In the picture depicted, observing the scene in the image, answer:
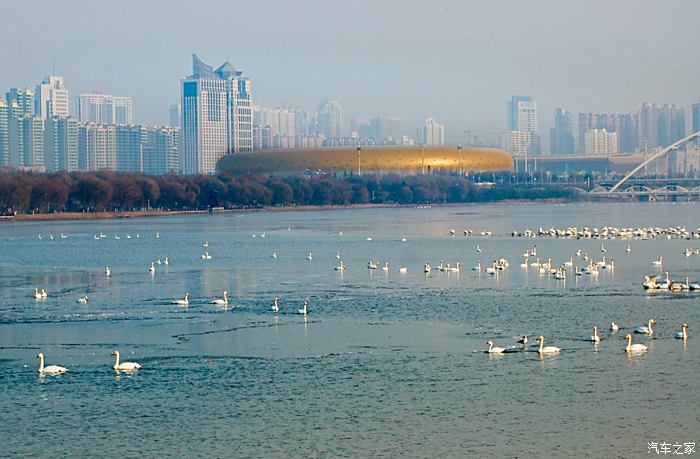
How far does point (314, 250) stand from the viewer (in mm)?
34500

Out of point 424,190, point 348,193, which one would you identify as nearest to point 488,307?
point 348,193

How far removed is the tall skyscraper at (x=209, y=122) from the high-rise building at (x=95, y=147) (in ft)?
33.3

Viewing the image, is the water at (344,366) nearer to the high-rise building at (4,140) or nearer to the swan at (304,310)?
the swan at (304,310)

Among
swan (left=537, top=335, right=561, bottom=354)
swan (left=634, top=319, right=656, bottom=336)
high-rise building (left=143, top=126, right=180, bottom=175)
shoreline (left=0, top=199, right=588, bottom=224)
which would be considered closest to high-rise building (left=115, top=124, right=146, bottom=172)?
high-rise building (left=143, top=126, right=180, bottom=175)

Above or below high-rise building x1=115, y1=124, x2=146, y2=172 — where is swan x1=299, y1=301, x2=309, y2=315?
below

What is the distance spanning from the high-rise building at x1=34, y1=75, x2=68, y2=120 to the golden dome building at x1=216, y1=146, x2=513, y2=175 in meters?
71.6

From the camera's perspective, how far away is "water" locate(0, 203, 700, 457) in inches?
459

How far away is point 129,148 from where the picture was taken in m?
160

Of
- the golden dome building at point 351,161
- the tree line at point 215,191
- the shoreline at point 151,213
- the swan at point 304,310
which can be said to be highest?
the golden dome building at point 351,161

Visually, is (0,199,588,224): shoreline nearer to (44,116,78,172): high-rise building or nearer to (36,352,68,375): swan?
(36,352,68,375): swan

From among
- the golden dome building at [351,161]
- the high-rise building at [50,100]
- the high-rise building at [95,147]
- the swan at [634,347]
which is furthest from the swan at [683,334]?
the high-rise building at [50,100]

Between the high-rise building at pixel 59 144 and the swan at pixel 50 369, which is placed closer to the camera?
the swan at pixel 50 369

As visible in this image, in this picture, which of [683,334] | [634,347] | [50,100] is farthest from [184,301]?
[50,100]

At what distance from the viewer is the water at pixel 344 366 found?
38.2 feet
